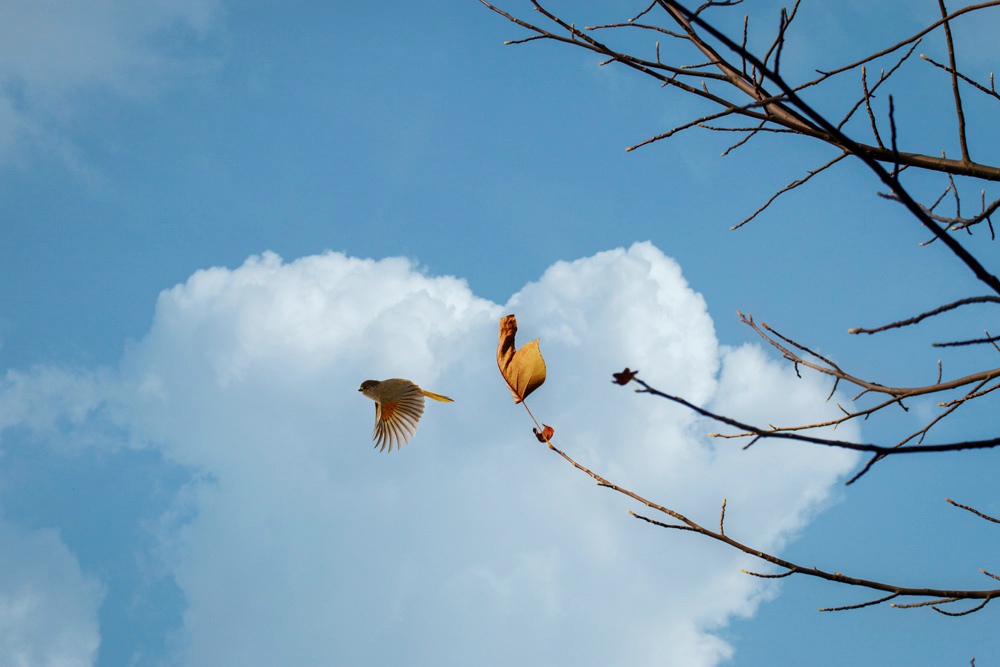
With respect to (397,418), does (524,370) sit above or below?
below

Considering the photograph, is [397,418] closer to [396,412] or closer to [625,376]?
[396,412]

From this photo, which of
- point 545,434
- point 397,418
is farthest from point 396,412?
point 545,434

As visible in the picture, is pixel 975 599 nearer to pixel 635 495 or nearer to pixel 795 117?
pixel 635 495

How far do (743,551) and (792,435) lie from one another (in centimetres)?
63

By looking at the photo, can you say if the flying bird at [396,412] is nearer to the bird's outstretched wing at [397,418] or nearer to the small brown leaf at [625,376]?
the bird's outstretched wing at [397,418]

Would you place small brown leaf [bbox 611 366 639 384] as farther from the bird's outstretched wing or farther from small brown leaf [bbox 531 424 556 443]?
the bird's outstretched wing

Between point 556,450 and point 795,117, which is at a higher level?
point 795,117

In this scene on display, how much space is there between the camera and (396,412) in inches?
192

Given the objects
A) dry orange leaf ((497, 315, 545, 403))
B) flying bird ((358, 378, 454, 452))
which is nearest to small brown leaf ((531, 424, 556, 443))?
dry orange leaf ((497, 315, 545, 403))

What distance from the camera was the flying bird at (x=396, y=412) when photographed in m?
4.65

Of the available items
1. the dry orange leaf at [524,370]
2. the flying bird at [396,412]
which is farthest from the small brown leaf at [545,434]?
the flying bird at [396,412]

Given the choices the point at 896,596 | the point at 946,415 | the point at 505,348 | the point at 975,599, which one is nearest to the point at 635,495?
the point at 505,348

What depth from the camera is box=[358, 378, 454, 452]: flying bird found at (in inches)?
183

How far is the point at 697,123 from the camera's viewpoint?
2.38 meters
